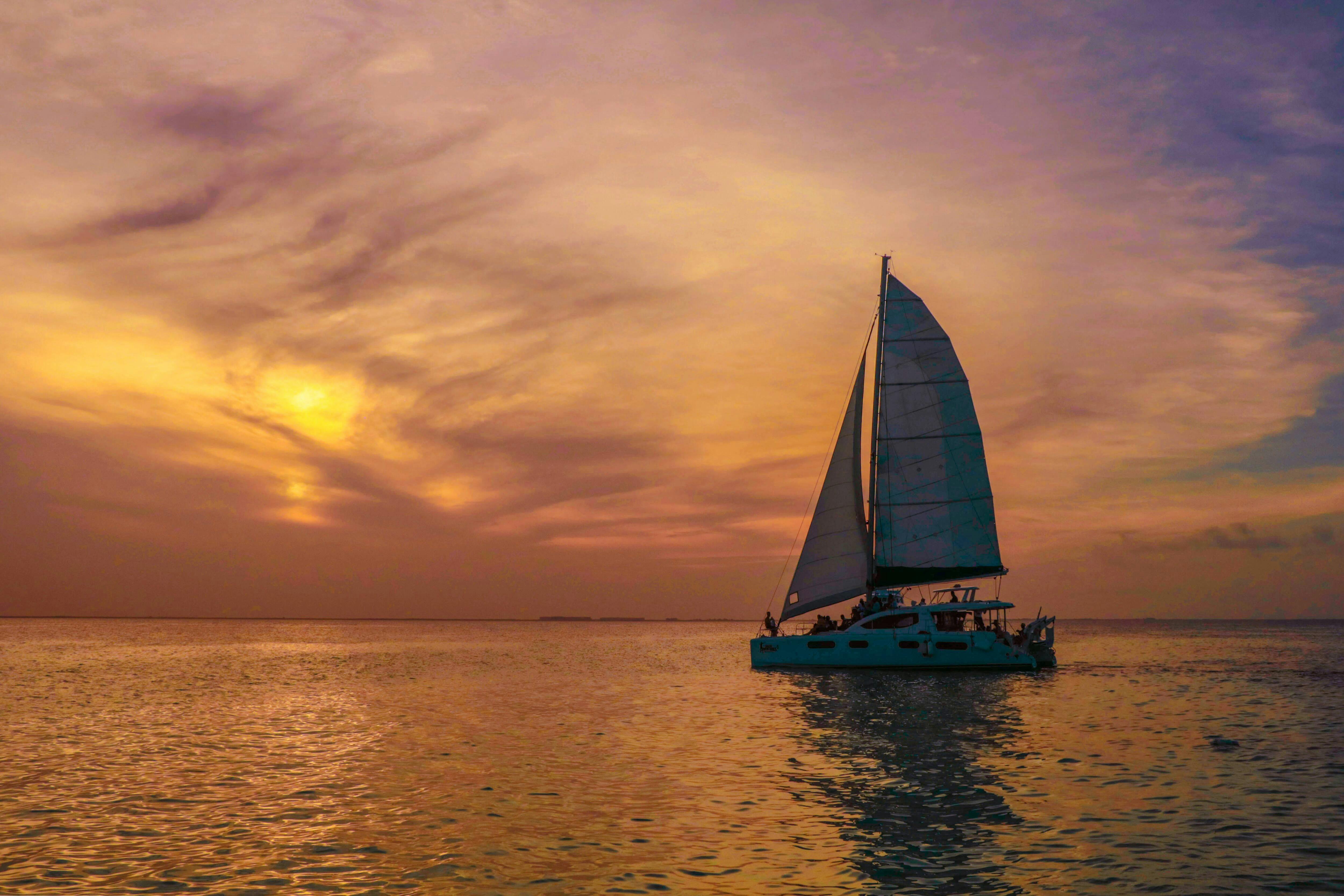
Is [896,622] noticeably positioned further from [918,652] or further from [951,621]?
[951,621]

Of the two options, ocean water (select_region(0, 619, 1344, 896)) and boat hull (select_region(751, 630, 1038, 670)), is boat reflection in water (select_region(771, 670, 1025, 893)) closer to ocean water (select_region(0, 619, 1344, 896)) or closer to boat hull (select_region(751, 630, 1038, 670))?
ocean water (select_region(0, 619, 1344, 896))

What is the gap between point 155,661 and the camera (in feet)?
321

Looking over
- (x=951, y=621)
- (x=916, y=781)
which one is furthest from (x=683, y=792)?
(x=951, y=621)

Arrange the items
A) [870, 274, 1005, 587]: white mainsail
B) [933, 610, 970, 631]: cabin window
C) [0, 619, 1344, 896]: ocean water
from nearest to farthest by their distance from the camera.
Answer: [0, 619, 1344, 896]: ocean water
[933, 610, 970, 631]: cabin window
[870, 274, 1005, 587]: white mainsail

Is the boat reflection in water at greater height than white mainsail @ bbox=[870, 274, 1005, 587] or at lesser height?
lesser

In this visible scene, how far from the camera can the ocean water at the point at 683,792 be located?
16.0 meters

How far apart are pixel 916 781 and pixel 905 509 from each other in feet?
127

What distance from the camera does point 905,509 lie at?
202 feet

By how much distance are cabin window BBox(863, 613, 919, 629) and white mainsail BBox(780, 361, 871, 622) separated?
3.17 metres

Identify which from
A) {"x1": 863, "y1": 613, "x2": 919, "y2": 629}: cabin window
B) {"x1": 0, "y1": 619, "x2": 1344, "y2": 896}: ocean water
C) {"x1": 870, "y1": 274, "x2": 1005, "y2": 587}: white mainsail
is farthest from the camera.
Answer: {"x1": 870, "y1": 274, "x2": 1005, "y2": 587}: white mainsail

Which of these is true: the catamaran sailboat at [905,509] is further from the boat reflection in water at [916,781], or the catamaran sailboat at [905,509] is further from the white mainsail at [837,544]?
the boat reflection in water at [916,781]

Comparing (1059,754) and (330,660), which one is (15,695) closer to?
(330,660)

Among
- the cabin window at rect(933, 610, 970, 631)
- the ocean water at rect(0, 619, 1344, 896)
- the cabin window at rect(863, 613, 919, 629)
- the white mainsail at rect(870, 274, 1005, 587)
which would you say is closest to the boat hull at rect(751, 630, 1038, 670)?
the cabin window at rect(863, 613, 919, 629)

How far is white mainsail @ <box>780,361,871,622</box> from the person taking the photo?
201 feet
